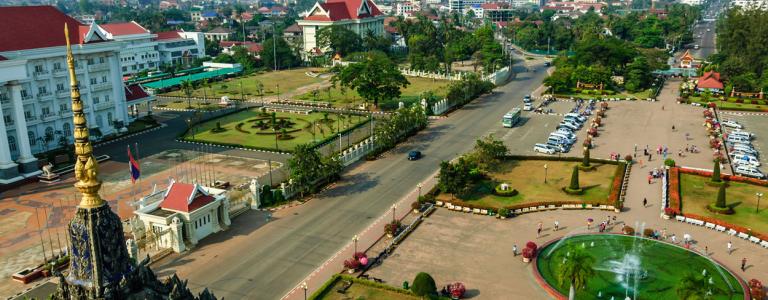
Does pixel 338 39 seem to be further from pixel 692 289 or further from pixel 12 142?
pixel 692 289

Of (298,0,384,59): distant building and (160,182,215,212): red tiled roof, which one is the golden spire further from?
(298,0,384,59): distant building

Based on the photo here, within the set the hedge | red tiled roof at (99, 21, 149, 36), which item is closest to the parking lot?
the hedge

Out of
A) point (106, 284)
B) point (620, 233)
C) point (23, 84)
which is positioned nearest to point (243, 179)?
point (23, 84)

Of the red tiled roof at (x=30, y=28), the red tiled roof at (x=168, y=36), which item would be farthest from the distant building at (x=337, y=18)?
the red tiled roof at (x=30, y=28)

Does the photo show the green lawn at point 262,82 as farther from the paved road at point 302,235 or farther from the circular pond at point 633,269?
the circular pond at point 633,269

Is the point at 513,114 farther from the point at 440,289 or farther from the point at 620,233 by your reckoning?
the point at 440,289

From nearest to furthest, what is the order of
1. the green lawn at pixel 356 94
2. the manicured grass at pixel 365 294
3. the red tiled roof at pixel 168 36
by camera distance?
the manicured grass at pixel 365 294 → the green lawn at pixel 356 94 → the red tiled roof at pixel 168 36

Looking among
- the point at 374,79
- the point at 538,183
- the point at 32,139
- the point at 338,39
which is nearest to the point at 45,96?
the point at 32,139
